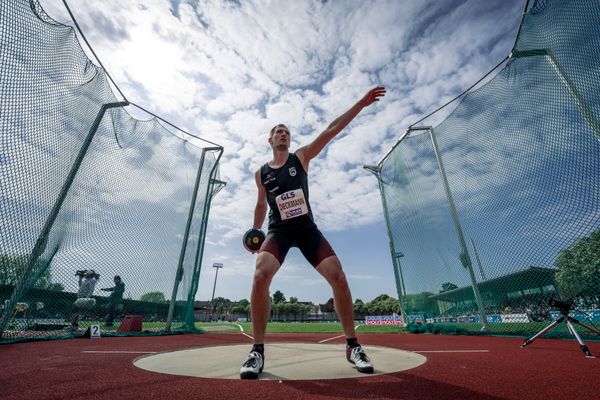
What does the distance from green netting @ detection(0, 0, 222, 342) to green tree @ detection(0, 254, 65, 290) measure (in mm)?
14

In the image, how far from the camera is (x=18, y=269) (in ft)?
13.6

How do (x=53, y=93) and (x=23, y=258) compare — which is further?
(x=53, y=93)

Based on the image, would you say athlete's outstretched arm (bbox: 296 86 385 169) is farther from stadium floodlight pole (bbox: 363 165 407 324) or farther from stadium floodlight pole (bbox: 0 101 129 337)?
stadium floodlight pole (bbox: 363 165 407 324)

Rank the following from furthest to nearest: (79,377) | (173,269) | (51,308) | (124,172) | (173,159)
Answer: (173,159), (173,269), (124,172), (51,308), (79,377)

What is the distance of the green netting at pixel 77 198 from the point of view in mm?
4051

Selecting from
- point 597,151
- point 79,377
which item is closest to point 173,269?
point 79,377

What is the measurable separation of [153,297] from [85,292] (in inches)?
65.7

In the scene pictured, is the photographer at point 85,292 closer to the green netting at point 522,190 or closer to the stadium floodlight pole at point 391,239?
the green netting at point 522,190

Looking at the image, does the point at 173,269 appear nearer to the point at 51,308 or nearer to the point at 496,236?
the point at 51,308

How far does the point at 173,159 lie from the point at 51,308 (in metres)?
4.42

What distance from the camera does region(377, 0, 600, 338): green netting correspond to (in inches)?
175

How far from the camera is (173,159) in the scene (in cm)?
818

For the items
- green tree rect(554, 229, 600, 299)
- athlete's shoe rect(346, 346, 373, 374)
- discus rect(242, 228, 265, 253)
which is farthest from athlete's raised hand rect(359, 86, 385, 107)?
green tree rect(554, 229, 600, 299)

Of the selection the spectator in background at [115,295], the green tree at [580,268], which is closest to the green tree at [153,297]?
the spectator in background at [115,295]
